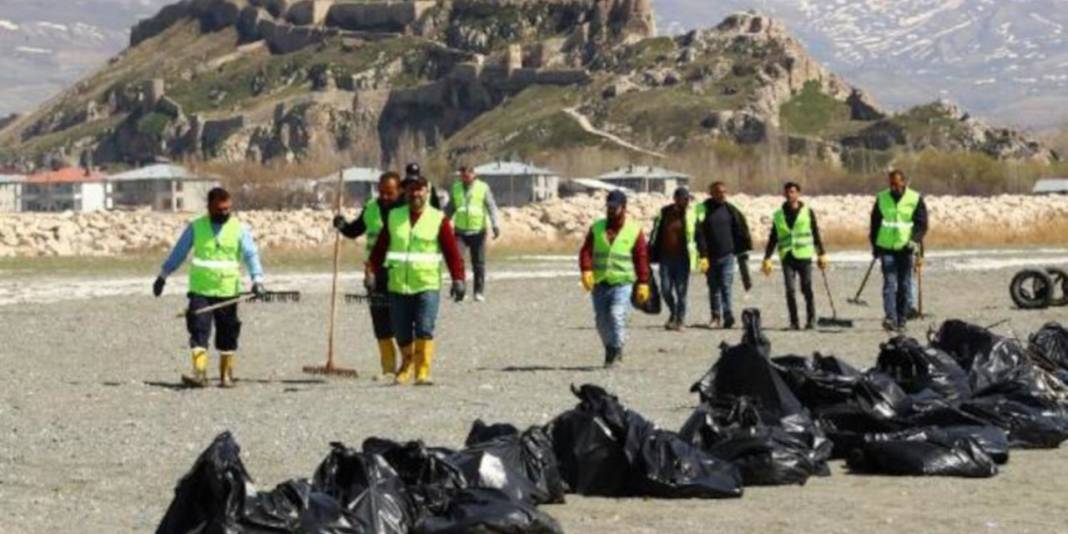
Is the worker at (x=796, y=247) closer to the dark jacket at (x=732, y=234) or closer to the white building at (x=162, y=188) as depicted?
the dark jacket at (x=732, y=234)

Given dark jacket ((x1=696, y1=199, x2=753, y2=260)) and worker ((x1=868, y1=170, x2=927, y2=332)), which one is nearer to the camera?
worker ((x1=868, y1=170, x2=927, y2=332))

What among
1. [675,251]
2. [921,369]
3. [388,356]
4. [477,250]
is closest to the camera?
[921,369]

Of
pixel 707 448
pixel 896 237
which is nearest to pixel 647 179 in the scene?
pixel 896 237

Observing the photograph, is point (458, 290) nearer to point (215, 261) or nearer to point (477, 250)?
point (215, 261)

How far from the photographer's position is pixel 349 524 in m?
10.6

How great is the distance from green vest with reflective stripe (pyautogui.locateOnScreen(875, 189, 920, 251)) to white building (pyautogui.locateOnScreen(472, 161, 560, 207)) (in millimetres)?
126555

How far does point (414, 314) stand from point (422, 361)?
0.40m

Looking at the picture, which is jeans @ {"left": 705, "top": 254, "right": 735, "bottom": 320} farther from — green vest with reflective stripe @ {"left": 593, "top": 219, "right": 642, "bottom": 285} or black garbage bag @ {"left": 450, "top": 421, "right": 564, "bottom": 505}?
black garbage bag @ {"left": 450, "top": 421, "right": 564, "bottom": 505}

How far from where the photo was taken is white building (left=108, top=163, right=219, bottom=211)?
579 ft

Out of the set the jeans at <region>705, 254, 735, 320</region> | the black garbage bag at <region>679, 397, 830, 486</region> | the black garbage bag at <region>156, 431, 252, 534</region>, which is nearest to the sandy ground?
the black garbage bag at <region>679, 397, 830, 486</region>

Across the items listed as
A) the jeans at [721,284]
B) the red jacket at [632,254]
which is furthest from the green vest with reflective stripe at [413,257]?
the jeans at [721,284]

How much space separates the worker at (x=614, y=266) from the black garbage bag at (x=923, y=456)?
6.90 metres

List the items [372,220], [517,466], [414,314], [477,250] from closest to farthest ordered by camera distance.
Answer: [517,466]
[414,314]
[372,220]
[477,250]

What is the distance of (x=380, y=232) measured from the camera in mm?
19406
